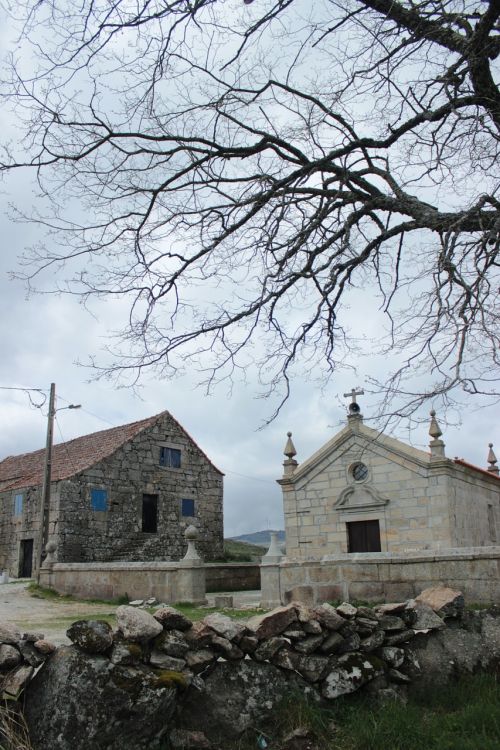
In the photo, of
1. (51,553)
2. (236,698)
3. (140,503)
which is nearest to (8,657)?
(236,698)

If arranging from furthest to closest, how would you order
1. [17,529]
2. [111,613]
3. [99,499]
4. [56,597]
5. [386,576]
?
[17,529] → [99,499] → [56,597] → [111,613] → [386,576]

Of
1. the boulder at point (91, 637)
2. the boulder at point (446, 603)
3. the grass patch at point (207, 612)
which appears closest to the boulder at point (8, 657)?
the boulder at point (91, 637)

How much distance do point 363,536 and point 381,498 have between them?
4.09ft

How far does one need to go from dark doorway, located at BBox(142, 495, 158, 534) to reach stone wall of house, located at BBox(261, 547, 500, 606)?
14858 millimetres

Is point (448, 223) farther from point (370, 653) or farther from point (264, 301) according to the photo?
point (370, 653)

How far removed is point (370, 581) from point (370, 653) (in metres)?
4.69

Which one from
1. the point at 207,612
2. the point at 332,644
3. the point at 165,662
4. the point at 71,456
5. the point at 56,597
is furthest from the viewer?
the point at 71,456

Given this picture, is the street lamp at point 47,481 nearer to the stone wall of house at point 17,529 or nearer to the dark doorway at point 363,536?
the stone wall of house at point 17,529

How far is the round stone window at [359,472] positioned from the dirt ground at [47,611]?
4359 mm

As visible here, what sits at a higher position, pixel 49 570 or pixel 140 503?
pixel 140 503

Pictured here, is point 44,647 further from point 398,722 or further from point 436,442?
point 436,442

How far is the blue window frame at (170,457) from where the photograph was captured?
88.5ft

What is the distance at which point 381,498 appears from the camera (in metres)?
16.7

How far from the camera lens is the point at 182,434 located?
2812 centimetres
